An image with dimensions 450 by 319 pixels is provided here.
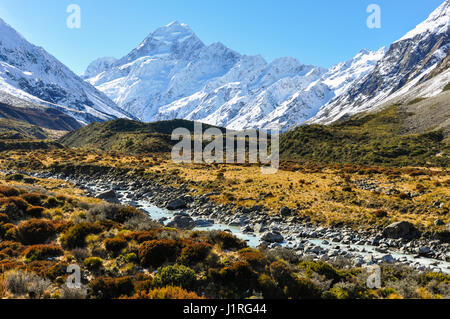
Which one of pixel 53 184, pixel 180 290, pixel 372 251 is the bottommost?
pixel 372 251

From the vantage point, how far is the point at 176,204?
34750 mm

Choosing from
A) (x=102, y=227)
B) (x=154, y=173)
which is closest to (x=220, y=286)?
(x=102, y=227)

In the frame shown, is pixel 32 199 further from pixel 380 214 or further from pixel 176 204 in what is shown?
pixel 380 214

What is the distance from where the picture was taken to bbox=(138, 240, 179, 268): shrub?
41.2 ft

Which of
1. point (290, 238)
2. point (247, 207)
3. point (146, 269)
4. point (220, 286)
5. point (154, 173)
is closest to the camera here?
point (220, 286)

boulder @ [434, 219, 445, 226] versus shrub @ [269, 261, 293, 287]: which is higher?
boulder @ [434, 219, 445, 226]

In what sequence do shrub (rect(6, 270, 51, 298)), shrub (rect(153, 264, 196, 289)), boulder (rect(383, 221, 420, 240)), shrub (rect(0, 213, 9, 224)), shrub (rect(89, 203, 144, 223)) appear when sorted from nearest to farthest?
shrub (rect(6, 270, 51, 298)) < shrub (rect(153, 264, 196, 289)) < shrub (rect(0, 213, 9, 224)) < shrub (rect(89, 203, 144, 223)) < boulder (rect(383, 221, 420, 240))

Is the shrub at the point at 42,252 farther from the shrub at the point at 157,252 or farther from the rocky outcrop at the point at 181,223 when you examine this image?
the rocky outcrop at the point at 181,223

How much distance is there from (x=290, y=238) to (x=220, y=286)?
12.6 metres

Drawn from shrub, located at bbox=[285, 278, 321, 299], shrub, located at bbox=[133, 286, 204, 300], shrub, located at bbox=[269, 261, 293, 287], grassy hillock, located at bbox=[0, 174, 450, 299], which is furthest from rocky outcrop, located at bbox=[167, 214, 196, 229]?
shrub, located at bbox=[285, 278, 321, 299]

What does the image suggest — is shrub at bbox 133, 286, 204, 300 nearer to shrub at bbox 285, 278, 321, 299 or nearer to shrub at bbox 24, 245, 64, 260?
shrub at bbox 285, 278, 321, 299

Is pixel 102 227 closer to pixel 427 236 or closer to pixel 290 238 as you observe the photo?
pixel 290 238

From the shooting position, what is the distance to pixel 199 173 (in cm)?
5241

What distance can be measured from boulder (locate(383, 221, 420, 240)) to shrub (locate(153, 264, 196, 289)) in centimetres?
1827
